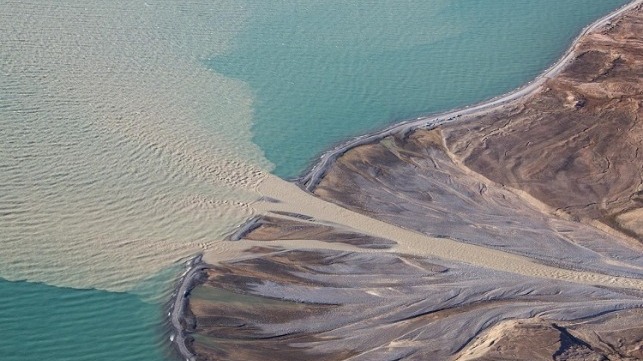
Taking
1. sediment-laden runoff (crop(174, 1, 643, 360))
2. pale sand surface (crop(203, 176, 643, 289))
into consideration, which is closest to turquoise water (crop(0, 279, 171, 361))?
sediment-laden runoff (crop(174, 1, 643, 360))

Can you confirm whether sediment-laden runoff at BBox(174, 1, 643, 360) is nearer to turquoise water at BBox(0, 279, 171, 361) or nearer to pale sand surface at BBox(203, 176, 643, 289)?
pale sand surface at BBox(203, 176, 643, 289)

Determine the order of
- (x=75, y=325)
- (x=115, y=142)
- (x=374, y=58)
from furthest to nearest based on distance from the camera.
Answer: (x=374, y=58) < (x=115, y=142) < (x=75, y=325)

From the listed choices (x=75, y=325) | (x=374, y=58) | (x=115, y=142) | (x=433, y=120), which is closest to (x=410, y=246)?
(x=433, y=120)

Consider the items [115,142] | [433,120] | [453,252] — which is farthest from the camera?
[433,120]

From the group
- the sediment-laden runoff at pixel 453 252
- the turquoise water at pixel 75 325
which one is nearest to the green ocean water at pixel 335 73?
the turquoise water at pixel 75 325

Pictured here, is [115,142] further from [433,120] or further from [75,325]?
[433,120]
